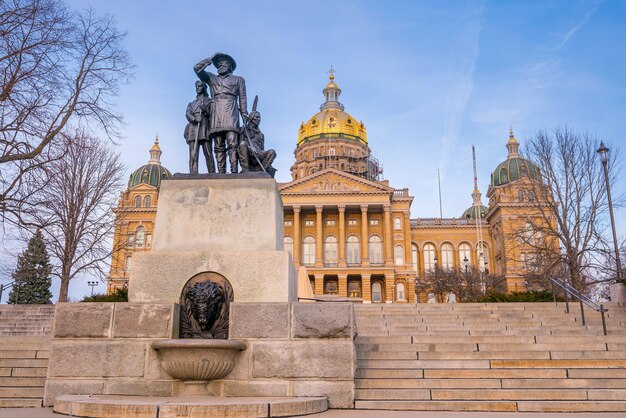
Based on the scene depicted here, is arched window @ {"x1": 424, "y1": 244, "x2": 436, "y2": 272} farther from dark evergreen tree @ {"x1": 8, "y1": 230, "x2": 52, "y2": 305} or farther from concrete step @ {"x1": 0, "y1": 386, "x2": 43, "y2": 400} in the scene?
concrete step @ {"x1": 0, "y1": 386, "x2": 43, "y2": 400}

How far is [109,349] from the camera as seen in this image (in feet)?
22.7

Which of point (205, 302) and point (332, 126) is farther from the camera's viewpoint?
point (332, 126)

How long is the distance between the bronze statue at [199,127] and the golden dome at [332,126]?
8602 centimetres

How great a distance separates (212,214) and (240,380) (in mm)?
2459

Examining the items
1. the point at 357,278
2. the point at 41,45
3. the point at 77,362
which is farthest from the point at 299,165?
the point at 77,362

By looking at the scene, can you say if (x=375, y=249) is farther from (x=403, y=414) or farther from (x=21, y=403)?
(x=21, y=403)

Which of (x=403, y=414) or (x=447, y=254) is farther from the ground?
(x=447, y=254)

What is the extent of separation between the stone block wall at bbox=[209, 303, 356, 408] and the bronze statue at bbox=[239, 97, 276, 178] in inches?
101

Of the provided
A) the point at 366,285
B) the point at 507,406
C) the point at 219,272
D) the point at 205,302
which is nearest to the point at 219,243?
the point at 219,272

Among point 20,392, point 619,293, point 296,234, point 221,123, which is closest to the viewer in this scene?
point 20,392

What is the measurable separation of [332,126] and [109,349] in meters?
90.1

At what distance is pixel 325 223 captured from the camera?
72.0 m

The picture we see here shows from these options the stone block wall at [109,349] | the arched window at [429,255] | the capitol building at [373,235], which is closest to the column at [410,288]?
the capitol building at [373,235]

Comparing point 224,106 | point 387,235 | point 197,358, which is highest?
point 387,235
